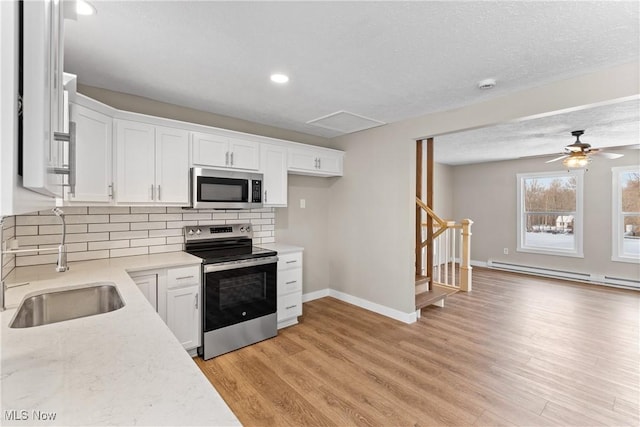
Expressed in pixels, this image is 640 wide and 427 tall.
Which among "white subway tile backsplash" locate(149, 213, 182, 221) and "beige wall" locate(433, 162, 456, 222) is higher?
"beige wall" locate(433, 162, 456, 222)

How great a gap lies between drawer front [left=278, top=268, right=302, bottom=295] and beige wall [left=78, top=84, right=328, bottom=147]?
1.79 metres

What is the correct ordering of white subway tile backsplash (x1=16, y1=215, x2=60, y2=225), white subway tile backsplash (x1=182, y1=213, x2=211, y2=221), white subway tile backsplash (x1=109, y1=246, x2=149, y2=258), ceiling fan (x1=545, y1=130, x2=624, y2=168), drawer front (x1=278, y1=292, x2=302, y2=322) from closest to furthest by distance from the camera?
white subway tile backsplash (x1=16, y1=215, x2=60, y2=225) < white subway tile backsplash (x1=109, y1=246, x2=149, y2=258) < white subway tile backsplash (x1=182, y1=213, x2=211, y2=221) < drawer front (x1=278, y1=292, x2=302, y2=322) < ceiling fan (x1=545, y1=130, x2=624, y2=168)

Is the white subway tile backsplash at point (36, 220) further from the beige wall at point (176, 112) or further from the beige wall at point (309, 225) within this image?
the beige wall at point (309, 225)

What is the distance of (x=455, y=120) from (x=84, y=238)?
3.73 metres

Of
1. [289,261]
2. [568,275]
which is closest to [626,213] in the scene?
[568,275]

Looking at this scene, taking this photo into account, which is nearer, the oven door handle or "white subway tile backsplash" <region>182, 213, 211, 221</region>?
the oven door handle

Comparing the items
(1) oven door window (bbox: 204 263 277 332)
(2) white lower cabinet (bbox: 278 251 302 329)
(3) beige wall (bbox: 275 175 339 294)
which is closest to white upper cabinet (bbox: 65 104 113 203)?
(1) oven door window (bbox: 204 263 277 332)

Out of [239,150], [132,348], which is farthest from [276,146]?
[132,348]

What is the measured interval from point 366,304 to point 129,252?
113 inches

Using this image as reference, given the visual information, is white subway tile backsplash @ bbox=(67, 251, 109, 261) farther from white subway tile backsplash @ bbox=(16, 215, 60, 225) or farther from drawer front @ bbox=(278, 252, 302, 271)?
drawer front @ bbox=(278, 252, 302, 271)

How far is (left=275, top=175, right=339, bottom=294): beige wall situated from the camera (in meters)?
4.20

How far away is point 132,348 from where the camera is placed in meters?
1.05

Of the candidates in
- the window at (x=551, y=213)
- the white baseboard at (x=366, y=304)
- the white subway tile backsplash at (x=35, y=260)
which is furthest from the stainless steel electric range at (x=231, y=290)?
the window at (x=551, y=213)

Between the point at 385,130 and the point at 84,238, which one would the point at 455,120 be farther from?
the point at 84,238
